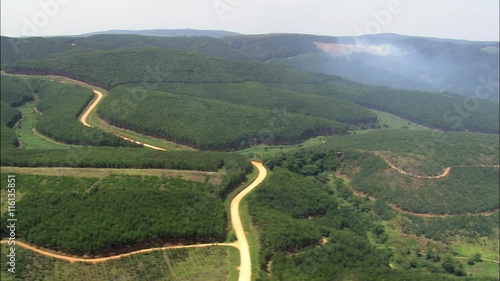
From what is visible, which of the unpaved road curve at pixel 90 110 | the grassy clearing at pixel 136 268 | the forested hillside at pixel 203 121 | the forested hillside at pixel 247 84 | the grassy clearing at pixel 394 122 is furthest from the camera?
the grassy clearing at pixel 394 122

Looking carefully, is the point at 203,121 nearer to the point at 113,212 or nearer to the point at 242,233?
the point at 242,233

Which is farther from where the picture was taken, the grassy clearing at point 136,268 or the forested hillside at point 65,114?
the forested hillside at point 65,114

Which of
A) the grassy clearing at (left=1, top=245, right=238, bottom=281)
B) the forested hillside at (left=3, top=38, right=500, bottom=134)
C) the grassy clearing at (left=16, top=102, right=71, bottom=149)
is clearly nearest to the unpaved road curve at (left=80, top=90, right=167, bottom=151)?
the forested hillside at (left=3, top=38, right=500, bottom=134)

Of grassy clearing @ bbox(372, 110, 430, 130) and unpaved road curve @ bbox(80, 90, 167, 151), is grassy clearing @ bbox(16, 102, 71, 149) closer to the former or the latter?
unpaved road curve @ bbox(80, 90, 167, 151)

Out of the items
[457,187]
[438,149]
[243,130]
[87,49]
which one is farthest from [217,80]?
[457,187]

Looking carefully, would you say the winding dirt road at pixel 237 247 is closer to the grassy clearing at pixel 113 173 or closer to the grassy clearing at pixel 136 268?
the grassy clearing at pixel 136 268

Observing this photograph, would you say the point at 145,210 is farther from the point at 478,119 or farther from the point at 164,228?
the point at 478,119

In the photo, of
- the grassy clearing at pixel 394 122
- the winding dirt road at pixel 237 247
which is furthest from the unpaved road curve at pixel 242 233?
the grassy clearing at pixel 394 122
